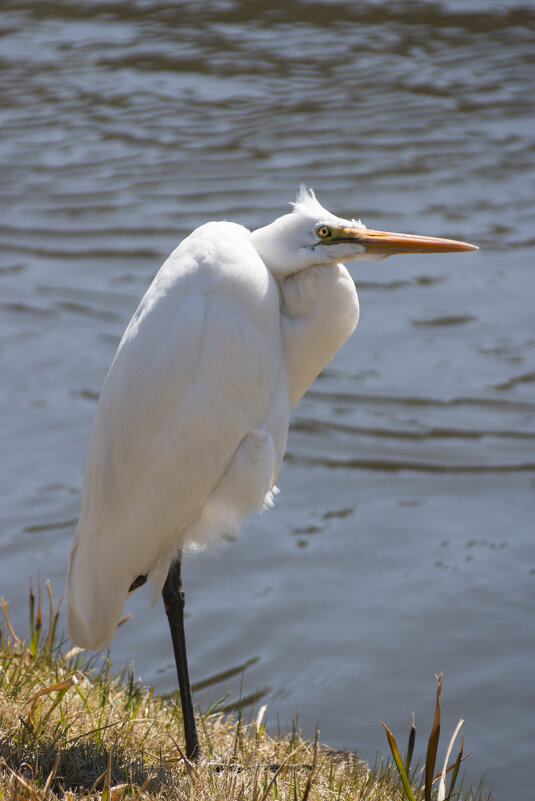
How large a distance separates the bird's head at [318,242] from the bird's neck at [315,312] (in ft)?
0.21

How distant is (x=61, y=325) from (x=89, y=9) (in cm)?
811

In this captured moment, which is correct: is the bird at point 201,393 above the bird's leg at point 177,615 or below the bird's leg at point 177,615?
above

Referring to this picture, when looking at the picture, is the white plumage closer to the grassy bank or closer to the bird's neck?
the bird's neck

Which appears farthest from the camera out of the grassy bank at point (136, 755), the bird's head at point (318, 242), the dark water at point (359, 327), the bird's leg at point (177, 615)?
the dark water at point (359, 327)

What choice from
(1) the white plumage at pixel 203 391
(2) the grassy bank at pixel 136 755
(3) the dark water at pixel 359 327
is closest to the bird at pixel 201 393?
(1) the white plumage at pixel 203 391

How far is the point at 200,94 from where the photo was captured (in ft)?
38.4

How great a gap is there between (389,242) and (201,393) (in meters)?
0.78

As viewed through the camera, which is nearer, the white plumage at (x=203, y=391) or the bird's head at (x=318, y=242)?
the white plumage at (x=203, y=391)

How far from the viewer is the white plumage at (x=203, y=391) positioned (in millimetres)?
3025

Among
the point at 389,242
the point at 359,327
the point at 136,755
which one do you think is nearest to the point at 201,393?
the point at 389,242

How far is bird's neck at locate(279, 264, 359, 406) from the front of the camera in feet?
10.8

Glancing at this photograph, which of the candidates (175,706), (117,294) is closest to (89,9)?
(117,294)

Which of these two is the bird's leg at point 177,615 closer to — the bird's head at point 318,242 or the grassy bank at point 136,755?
the grassy bank at point 136,755

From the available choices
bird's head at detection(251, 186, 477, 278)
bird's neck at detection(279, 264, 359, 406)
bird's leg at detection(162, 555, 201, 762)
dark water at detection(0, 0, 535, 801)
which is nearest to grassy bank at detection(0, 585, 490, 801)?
bird's leg at detection(162, 555, 201, 762)
